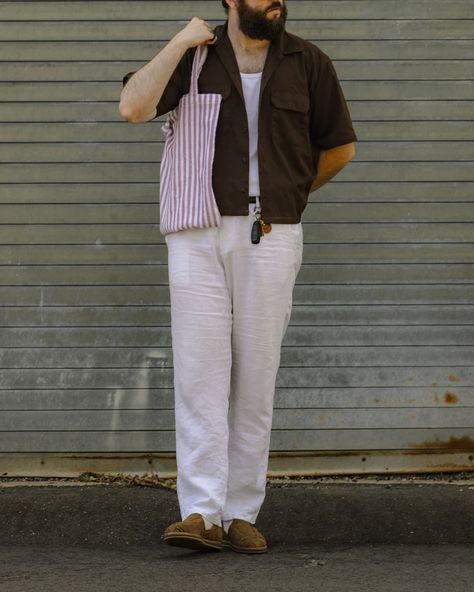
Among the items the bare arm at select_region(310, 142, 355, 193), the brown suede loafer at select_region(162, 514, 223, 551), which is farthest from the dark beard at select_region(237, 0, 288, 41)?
the brown suede loafer at select_region(162, 514, 223, 551)

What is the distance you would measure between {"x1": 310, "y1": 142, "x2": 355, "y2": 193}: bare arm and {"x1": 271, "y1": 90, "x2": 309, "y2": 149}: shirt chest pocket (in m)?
0.24

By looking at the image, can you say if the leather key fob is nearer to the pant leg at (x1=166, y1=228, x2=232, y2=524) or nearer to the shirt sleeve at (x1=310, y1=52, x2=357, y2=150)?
the pant leg at (x1=166, y1=228, x2=232, y2=524)

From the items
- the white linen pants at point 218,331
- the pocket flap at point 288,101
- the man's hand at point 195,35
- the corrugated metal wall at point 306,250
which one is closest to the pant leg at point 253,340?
the white linen pants at point 218,331

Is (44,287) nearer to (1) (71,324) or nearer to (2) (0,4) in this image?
(1) (71,324)

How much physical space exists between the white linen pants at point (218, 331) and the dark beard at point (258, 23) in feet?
2.15

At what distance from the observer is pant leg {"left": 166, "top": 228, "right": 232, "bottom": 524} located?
4535 millimetres

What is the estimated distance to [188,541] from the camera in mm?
4410

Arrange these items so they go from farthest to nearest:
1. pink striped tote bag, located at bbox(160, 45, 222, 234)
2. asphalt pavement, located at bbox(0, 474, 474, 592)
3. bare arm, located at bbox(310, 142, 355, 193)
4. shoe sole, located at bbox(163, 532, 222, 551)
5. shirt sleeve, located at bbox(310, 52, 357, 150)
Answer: bare arm, located at bbox(310, 142, 355, 193), shirt sleeve, located at bbox(310, 52, 357, 150), pink striped tote bag, located at bbox(160, 45, 222, 234), shoe sole, located at bbox(163, 532, 222, 551), asphalt pavement, located at bbox(0, 474, 474, 592)

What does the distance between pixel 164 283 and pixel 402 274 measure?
1184mm

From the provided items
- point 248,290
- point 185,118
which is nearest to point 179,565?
point 248,290

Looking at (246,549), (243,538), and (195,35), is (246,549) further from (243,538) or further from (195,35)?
(195,35)

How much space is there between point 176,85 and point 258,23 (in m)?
0.38

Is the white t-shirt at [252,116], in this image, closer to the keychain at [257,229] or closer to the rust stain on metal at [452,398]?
the keychain at [257,229]

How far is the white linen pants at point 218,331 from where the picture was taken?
4.54 m
